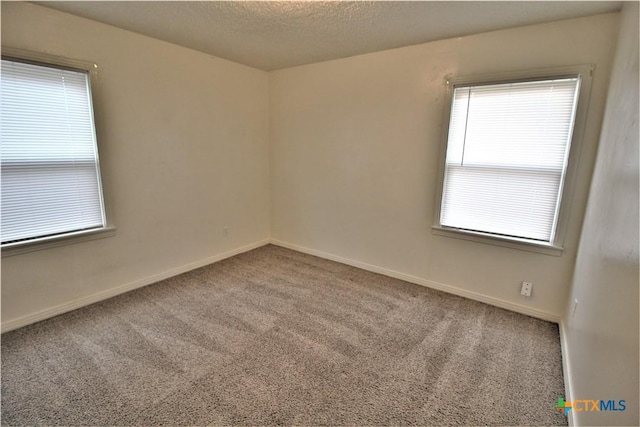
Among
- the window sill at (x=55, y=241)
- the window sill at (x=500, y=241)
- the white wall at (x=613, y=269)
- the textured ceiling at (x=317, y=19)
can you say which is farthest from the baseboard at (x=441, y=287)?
the textured ceiling at (x=317, y=19)

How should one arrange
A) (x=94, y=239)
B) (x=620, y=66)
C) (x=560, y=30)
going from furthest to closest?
(x=94, y=239) < (x=560, y=30) < (x=620, y=66)

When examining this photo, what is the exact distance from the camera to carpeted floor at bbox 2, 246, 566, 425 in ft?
5.41

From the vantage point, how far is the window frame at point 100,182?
219 centimetres

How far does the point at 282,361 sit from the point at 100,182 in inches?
87.3

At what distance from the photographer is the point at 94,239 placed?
107 inches

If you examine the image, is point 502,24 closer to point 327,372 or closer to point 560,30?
point 560,30

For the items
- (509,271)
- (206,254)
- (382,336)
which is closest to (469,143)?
(509,271)

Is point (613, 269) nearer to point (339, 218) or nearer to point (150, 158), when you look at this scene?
point (339, 218)

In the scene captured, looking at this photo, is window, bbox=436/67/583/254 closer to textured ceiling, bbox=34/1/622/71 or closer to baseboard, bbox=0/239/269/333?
textured ceiling, bbox=34/1/622/71

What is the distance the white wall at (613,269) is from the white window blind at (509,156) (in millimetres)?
300

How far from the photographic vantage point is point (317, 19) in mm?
2404

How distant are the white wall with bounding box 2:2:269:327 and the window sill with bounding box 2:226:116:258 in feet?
0.17

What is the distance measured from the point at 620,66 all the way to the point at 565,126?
515mm

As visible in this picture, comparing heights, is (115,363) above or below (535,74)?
below
